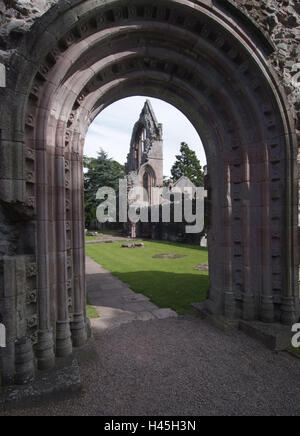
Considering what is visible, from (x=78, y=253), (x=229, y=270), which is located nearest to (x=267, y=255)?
(x=229, y=270)

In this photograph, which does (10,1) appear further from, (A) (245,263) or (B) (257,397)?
(B) (257,397)

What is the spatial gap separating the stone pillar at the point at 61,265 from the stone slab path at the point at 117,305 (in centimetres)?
137

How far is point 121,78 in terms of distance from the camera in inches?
171

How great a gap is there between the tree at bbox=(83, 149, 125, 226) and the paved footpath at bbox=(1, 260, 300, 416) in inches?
1233

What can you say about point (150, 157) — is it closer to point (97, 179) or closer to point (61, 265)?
point (97, 179)

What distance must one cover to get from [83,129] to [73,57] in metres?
0.92

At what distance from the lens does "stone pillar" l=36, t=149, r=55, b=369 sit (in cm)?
327

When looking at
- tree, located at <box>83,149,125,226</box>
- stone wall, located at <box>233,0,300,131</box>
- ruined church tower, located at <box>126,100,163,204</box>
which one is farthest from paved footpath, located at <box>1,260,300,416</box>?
tree, located at <box>83,149,125,226</box>

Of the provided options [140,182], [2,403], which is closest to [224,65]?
[2,403]

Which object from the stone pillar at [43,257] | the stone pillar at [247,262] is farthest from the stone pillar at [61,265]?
the stone pillar at [247,262]

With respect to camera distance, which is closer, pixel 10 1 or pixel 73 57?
pixel 10 1

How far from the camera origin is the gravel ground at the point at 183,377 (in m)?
2.72

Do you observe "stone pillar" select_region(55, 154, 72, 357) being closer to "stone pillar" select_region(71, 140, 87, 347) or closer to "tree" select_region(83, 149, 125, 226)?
"stone pillar" select_region(71, 140, 87, 347)

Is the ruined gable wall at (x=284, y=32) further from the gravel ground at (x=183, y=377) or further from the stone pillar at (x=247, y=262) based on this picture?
the gravel ground at (x=183, y=377)
